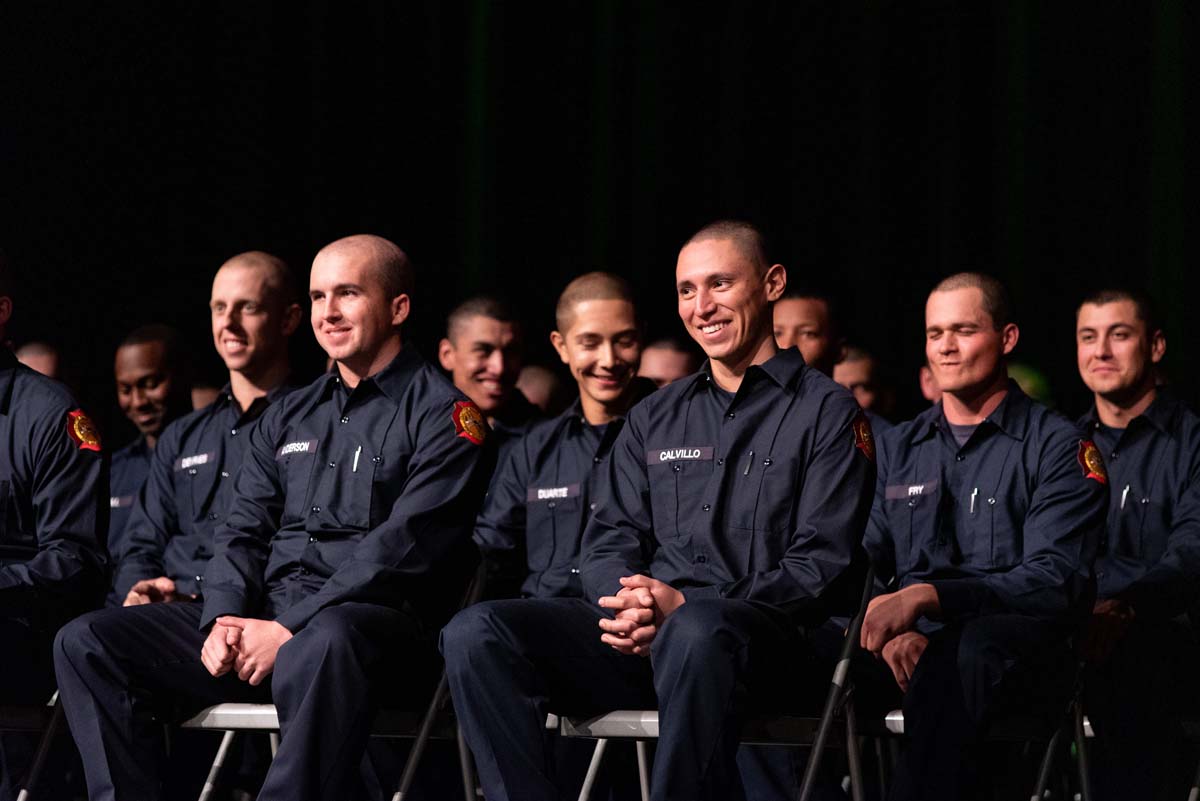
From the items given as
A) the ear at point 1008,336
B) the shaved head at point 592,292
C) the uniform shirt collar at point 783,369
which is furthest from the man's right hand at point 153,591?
the ear at point 1008,336

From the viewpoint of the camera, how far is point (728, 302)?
389 cm

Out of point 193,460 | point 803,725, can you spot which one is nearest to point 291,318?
point 193,460

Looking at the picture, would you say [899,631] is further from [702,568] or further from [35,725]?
[35,725]

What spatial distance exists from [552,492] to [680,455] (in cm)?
132

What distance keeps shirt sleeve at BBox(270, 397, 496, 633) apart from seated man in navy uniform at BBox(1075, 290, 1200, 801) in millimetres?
1640

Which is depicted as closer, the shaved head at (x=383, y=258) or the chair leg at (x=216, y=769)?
the chair leg at (x=216, y=769)

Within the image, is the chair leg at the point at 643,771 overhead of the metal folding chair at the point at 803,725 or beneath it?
beneath

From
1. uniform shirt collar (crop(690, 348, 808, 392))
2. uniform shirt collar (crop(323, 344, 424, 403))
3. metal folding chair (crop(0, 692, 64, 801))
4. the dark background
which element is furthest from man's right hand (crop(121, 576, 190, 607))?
the dark background

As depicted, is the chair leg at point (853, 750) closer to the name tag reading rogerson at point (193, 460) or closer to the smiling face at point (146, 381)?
the name tag reading rogerson at point (193, 460)

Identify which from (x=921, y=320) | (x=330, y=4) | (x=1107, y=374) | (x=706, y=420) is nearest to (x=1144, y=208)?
(x=921, y=320)

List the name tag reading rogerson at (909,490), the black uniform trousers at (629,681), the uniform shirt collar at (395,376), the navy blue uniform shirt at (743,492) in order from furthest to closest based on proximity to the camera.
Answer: the name tag reading rogerson at (909,490)
the uniform shirt collar at (395,376)
the navy blue uniform shirt at (743,492)
the black uniform trousers at (629,681)

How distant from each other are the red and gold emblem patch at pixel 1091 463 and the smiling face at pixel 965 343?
403 mm

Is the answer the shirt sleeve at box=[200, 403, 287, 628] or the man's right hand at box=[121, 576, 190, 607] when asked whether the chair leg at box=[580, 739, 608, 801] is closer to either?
the shirt sleeve at box=[200, 403, 287, 628]

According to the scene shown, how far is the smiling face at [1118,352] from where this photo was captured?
490 centimetres
